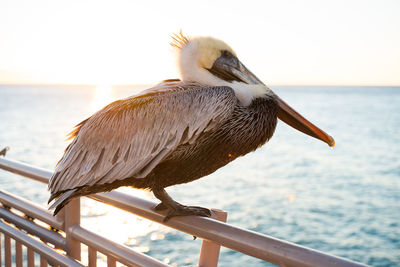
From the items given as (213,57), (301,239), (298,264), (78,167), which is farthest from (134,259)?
(301,239)

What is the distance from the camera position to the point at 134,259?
54.6 inches

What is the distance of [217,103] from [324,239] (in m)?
13.2

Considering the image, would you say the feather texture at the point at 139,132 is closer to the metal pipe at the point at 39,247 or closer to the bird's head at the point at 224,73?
the bird's head at the point at 224,73

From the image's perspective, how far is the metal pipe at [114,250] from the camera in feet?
4.47

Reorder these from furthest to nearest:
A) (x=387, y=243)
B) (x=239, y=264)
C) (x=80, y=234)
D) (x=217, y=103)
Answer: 1. (x=387, y=243)
2. (x=239, y=264)
3. (x=80, y=234)
4. (x=217, y=103)

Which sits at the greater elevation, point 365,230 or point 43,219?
point 43,219

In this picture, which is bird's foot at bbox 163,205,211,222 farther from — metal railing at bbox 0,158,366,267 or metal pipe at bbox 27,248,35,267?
metal pipe at bbox 27,248,35,267

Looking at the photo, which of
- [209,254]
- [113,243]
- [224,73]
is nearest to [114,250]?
[113,243]

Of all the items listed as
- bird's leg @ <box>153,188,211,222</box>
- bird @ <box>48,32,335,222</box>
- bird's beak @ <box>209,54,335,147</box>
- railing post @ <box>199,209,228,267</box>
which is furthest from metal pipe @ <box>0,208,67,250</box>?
bird's beak @ <box>209,54,335,147</box>

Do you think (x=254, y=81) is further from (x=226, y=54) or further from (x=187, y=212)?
(x=187, y=212)

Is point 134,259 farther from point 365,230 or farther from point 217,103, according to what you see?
point 365,230

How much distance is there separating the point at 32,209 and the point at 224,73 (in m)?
1.07

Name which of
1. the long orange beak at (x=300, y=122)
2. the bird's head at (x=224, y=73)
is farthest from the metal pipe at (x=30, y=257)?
the long orange beak at (x=300, y=122)

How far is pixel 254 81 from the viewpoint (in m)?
1.94
